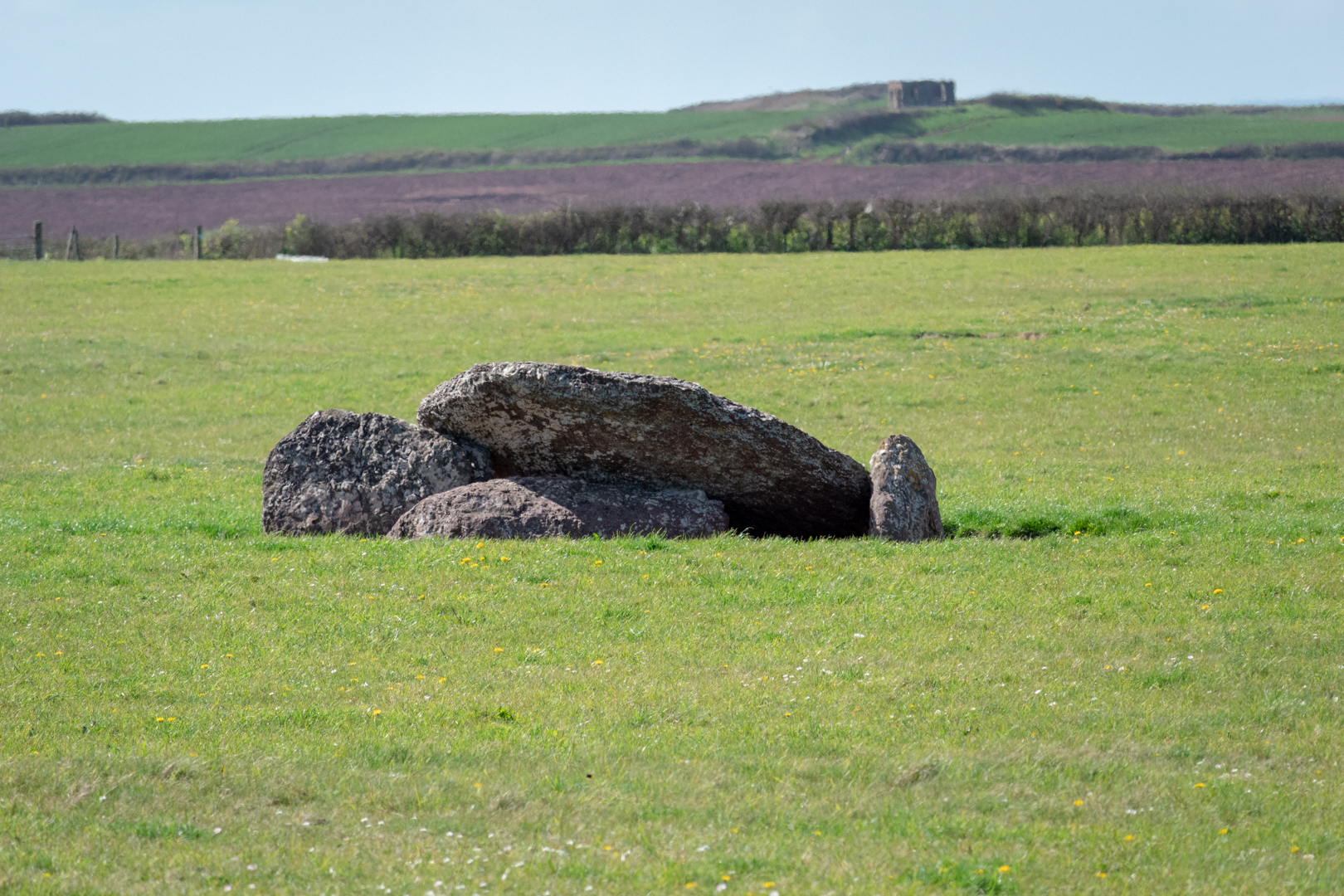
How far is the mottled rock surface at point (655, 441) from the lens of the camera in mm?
11555

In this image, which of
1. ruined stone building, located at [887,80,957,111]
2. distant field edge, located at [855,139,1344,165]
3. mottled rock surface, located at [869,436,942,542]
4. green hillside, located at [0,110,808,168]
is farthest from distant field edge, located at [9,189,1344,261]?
ruined stone building, located at [887,80,957,111]

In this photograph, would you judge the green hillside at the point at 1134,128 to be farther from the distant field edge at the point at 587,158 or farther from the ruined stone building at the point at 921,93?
the ruined stone building at the point at 921,93

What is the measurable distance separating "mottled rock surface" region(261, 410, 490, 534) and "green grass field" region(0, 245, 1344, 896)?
69 cm

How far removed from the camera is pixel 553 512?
38.8 ft

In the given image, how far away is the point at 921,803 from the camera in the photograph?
224 inches

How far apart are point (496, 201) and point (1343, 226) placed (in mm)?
49466

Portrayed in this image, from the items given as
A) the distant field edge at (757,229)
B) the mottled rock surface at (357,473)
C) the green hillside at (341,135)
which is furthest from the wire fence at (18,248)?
the mottled rock surface at (357,473)

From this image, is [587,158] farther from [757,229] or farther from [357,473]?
[357,473]

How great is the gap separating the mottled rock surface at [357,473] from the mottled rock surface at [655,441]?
35cm

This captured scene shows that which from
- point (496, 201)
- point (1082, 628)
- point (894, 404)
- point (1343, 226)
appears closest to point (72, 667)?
point (1082, 628)

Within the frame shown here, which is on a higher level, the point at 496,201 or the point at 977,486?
the point at 496,201

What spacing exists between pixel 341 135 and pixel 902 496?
4323 inches

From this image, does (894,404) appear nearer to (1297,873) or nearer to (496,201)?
(1297,873)

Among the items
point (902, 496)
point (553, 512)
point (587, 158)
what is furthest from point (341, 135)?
point (902, 496)
